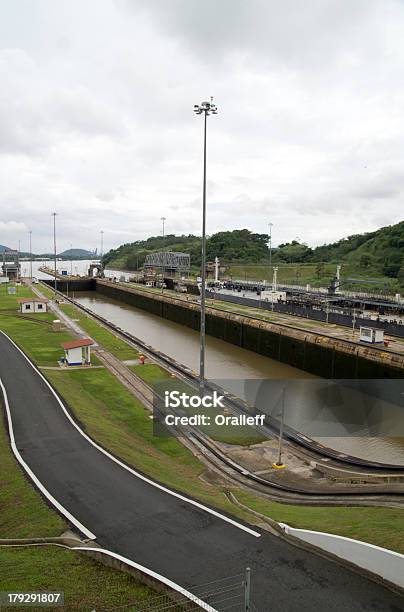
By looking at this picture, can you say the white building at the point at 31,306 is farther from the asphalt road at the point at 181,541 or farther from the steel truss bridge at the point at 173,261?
the steel truss bridge at the point at 173,261

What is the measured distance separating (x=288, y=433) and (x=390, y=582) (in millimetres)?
12770

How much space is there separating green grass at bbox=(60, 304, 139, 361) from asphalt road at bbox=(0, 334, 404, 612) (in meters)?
21.2

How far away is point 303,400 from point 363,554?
2102 centimetres

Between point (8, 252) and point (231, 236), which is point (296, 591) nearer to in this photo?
point (8, 252)

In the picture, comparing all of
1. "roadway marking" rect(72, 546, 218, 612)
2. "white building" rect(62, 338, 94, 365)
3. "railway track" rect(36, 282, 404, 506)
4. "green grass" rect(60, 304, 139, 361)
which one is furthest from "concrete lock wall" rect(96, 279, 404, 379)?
"roadway marking" rect(72, 546, 218, 612)

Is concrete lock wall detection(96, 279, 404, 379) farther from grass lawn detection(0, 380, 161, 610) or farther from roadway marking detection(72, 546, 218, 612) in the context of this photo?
grass lawn detection(0, 380, 161, 610)

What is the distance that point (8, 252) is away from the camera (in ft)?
426

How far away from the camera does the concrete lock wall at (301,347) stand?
3414 cm

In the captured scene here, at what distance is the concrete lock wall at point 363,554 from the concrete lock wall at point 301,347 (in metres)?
23.3

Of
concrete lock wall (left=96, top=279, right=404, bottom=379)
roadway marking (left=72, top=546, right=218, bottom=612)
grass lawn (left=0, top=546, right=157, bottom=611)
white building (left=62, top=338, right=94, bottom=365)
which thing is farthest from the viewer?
concrete lock wall (left=96, top=279, right=404, bottom=379)

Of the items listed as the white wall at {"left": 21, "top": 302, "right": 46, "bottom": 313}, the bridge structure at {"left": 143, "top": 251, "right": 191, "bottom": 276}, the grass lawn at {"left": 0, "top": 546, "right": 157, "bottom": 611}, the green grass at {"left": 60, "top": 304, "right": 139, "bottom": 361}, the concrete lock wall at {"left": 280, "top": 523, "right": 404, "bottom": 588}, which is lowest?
the green grass at {"left": 60, "top": 304, "right": 139, "bottom": 361}

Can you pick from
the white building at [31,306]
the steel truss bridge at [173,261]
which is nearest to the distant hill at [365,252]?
the steel truss bridge at [173,261]

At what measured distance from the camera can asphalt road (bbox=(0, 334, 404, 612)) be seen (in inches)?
361

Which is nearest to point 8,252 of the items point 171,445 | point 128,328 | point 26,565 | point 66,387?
point 128,328
